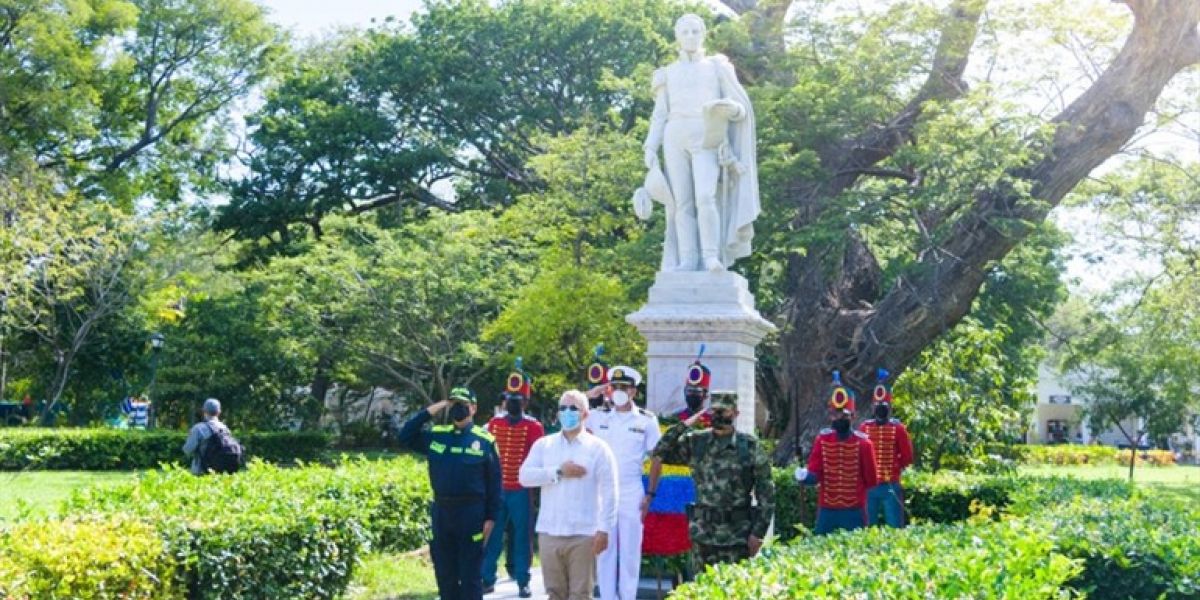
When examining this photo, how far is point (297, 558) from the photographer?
8.41 meters

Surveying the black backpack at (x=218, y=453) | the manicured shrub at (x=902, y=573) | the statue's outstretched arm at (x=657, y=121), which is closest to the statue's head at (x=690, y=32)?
the statue's outstretched arm at (x=657, y=121)

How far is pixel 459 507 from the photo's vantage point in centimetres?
827

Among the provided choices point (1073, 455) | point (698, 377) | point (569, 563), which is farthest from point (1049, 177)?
point (1073, 455)

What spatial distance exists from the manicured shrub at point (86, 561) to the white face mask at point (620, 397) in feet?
11.0

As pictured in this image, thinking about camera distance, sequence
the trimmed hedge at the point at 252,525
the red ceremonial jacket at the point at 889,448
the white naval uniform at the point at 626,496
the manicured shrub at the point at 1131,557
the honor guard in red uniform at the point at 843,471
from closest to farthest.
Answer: the manicured shrub at the point at 1131,557
the trimmed hedge at the point at 252,525
the white naval uniform at the point at 626,496
the honor guard in red uniform at the point at 843,471
the red ceremonial jacket at the point at 889,448

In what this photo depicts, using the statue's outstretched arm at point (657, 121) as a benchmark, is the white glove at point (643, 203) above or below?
below

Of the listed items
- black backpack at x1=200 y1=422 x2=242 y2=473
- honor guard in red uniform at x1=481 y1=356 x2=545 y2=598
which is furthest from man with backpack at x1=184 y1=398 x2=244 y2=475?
honor guard in red uniform at x1=481 y1=356 x2=545 y2=598

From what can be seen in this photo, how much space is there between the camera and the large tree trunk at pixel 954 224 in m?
18.0

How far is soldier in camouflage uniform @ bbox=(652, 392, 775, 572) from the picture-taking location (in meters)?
7.82

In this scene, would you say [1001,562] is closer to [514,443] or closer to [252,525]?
[252,525]

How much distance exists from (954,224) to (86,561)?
572 inches


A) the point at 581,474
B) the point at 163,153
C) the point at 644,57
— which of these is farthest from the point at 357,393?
the point at 581,474

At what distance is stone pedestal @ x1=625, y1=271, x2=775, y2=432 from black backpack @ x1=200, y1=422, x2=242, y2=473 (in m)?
4.42

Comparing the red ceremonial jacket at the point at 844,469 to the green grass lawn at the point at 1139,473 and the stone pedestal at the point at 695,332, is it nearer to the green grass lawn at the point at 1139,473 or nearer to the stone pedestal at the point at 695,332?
the stone pedestal at the point at 695,332
